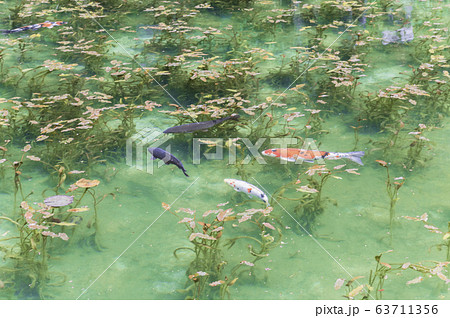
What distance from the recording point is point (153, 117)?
5.50 metres

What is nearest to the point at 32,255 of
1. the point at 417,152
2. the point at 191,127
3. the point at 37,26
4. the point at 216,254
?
the point at 216,254

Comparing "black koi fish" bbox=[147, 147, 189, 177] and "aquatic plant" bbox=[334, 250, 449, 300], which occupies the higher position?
"black koi fish" bbox=[147, 147, 189, 177]

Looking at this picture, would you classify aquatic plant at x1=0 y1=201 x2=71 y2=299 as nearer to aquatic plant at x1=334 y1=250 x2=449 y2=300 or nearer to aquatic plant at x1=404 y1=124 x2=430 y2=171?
aquatic plant at x1=334 y1=250 x2=449 y2=300

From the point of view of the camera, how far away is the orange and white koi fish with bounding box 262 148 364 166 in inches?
174

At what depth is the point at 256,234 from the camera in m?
3.77

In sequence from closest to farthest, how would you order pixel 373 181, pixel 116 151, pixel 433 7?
pixel 373 181 → pixel 116 151 → pixel 433 7

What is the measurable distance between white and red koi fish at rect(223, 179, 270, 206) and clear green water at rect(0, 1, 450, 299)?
162mm

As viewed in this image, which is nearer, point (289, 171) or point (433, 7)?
point (289, 171)

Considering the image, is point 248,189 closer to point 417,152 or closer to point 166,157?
point 166,157

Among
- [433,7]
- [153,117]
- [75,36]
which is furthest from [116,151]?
[433,7]

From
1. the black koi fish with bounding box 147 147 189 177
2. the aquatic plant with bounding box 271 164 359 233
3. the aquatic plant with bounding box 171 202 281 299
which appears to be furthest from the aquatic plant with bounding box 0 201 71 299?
the aquatic plant with bounding box 271 164 359 233

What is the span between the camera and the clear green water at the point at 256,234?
3.33 meters

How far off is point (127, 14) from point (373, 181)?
600 centimetres
